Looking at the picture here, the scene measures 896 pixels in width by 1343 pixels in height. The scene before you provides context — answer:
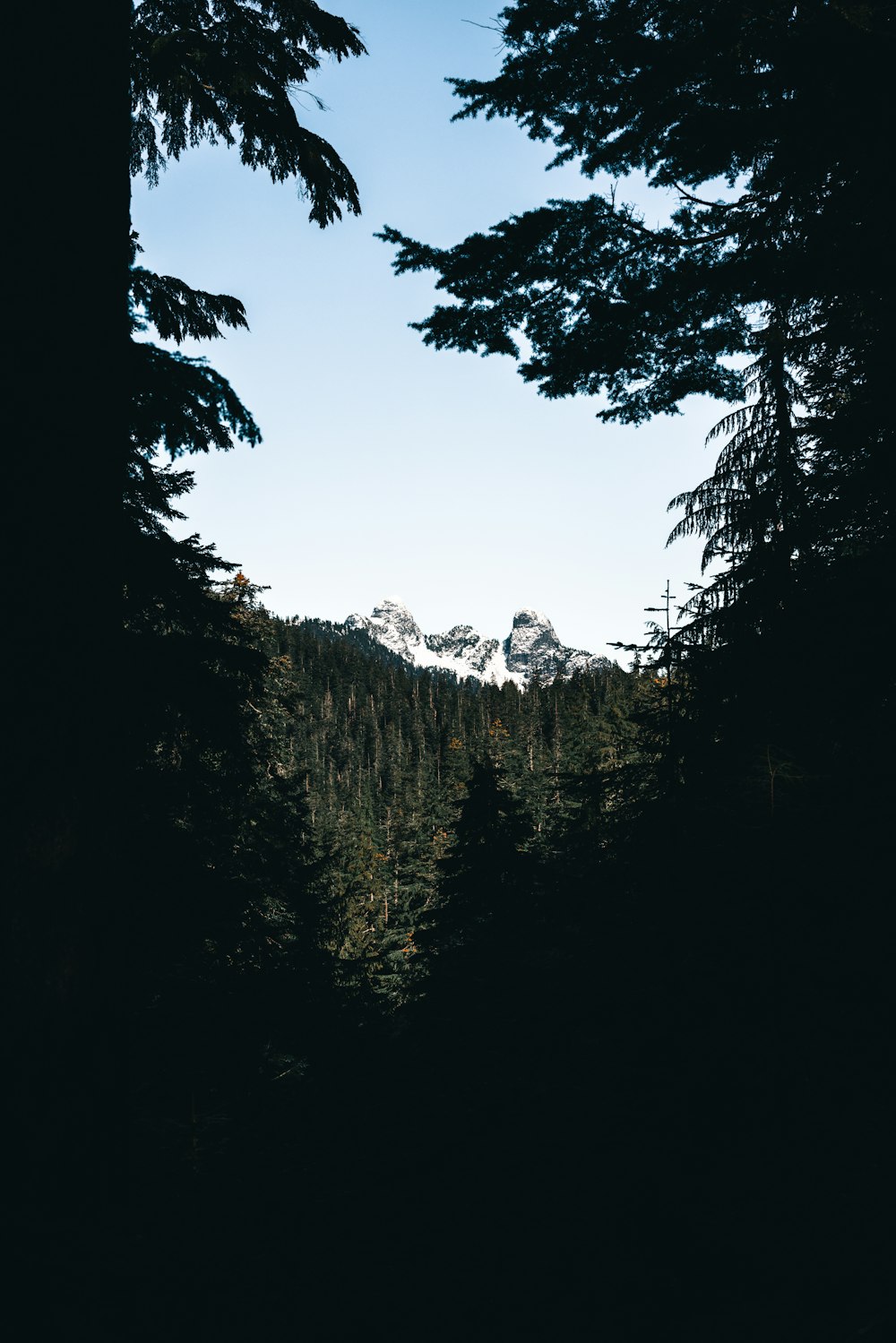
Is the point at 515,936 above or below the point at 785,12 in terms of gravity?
below

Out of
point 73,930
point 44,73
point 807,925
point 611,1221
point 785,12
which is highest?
point 785,12

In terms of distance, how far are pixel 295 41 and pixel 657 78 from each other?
7.84ft

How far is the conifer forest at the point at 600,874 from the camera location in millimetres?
1944

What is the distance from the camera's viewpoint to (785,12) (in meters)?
4.20

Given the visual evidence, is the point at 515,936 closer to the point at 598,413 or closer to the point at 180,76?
the point at 598,413

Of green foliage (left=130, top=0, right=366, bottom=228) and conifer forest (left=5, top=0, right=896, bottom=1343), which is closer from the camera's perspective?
conifer forest (left=5, top=0, right=896, bottom=1343)

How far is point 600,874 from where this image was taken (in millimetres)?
13945

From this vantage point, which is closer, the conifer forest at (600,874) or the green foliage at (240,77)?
the conifer forest at (600,874)

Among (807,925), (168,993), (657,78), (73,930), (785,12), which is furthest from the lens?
(168,993)

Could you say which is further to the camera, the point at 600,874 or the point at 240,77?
the point at 600,874

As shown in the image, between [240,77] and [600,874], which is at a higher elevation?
[240,77]

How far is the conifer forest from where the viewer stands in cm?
194

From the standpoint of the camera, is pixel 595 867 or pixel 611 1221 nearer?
pixel 611 1221

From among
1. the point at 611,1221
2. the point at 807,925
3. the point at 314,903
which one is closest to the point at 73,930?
the point at 611,1221
